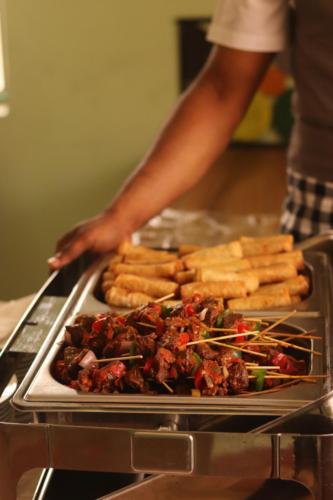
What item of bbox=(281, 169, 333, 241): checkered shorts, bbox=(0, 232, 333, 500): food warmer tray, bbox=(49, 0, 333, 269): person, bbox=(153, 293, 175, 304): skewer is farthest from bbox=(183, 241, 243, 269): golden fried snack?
bbox=(0, 232, 333, 500): food warmer tray

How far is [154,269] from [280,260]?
10.1 inches

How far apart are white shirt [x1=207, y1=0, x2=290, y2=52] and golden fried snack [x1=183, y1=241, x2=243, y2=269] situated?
1.69ft

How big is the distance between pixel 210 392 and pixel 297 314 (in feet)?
1.11

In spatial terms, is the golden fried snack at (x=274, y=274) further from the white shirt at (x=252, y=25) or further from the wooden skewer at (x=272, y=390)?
the white shirt at (x=252, y=25)

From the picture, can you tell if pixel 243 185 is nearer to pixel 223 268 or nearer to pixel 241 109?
pixel 241 109

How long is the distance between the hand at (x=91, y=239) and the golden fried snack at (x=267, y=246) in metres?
0.28

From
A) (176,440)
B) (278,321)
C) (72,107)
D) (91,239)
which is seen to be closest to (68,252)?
(91,239)

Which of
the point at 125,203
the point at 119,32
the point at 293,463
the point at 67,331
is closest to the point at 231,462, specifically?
the point at 293,463

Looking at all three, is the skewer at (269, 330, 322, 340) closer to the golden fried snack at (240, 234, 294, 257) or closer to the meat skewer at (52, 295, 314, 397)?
the meat skewer at (52, 295, 314, 397)

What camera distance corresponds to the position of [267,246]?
1820 millimetres

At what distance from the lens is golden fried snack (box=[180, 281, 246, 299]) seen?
5.16ft

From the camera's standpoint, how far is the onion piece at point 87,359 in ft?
4.12

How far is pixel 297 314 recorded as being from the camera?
4.85 feet

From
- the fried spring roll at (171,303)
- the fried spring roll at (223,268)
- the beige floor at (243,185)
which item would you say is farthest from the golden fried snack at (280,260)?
the beige floor at (243,185)
